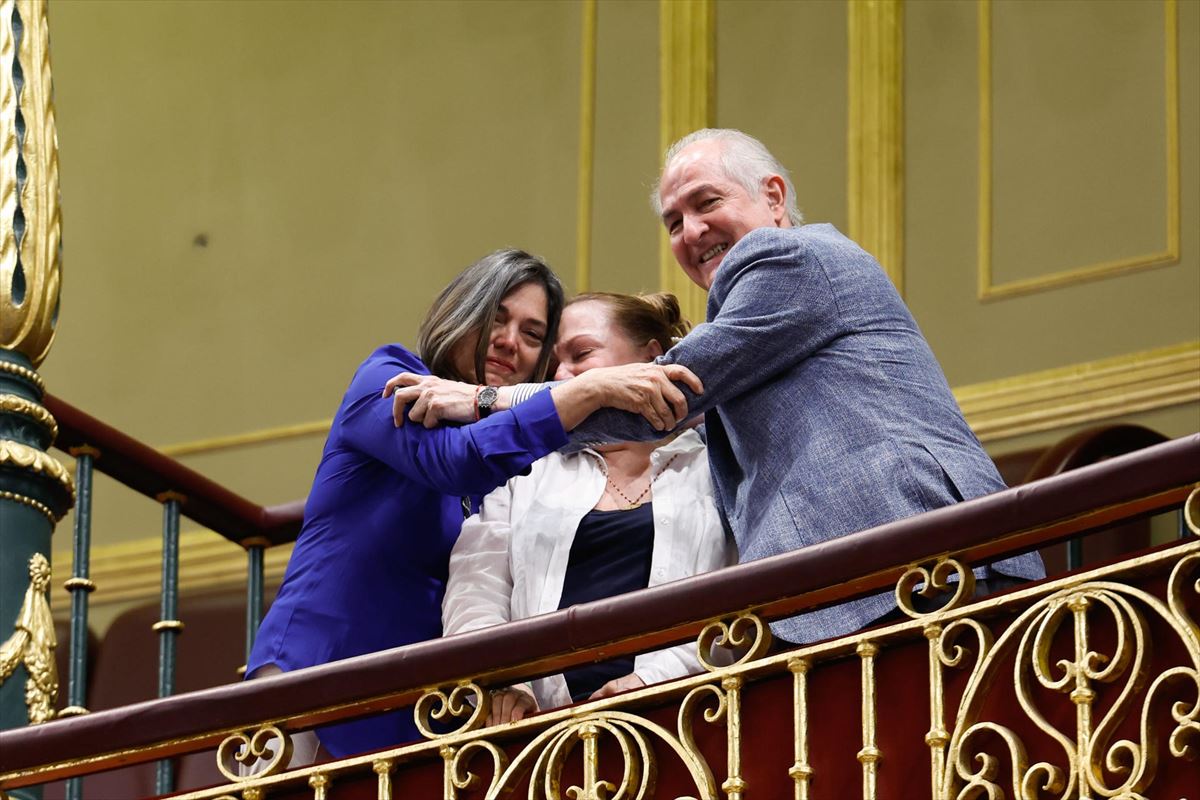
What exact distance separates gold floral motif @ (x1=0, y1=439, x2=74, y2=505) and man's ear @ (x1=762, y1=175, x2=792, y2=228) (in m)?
1.37

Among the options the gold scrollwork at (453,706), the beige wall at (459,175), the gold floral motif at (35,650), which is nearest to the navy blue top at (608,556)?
the gold scrollwork at (453,706)

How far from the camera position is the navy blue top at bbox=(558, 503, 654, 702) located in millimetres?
3842

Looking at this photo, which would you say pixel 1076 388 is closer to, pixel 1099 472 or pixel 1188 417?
pixel 1188 417

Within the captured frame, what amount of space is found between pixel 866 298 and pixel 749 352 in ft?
0.70

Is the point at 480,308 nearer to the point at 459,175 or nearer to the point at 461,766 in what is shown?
the point at 461,766

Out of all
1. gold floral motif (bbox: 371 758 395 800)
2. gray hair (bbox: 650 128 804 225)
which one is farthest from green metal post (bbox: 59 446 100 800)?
gray hair (bbox: 650 128 804 225)

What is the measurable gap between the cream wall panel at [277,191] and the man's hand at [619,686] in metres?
3.41

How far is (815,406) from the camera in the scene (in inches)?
144

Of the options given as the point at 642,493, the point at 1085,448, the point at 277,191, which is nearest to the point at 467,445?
the point at 642,493

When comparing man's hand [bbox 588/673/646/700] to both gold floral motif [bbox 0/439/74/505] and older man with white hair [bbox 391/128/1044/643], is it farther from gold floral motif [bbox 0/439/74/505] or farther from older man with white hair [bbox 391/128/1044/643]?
gold floral motif [bbox 0/439/74/505]

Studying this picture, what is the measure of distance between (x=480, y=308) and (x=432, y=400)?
1.20ft

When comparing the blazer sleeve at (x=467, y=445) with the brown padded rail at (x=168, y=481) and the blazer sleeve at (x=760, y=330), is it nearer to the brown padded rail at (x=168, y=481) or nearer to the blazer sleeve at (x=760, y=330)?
the blazer sleeve at (x=760, y=330)

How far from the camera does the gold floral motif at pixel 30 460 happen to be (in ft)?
13.7

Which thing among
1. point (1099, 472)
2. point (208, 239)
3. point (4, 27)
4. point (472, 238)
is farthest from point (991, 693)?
point (208, 239)
